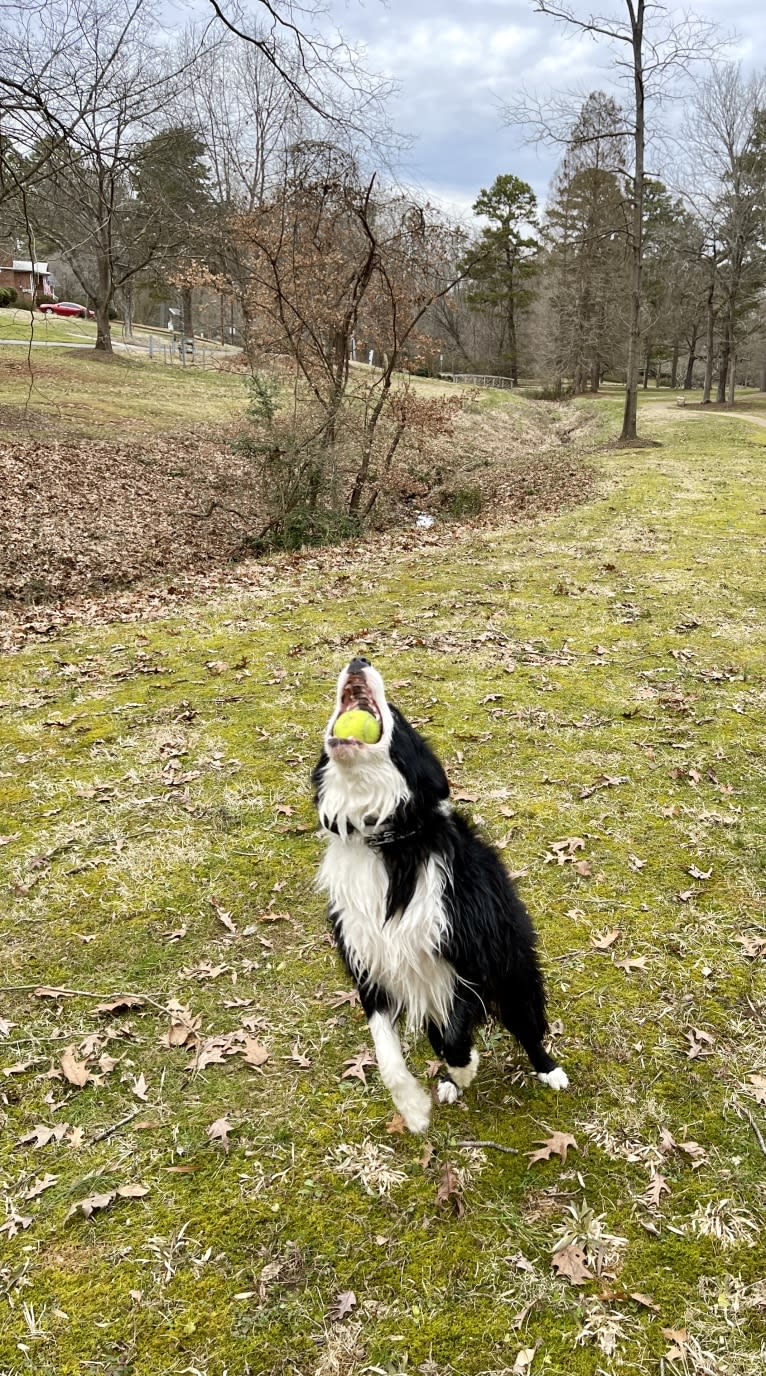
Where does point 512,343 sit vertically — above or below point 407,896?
above

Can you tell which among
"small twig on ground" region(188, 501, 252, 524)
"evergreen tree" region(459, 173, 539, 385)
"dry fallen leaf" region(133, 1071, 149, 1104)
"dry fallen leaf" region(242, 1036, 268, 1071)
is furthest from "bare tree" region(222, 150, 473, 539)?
"evergreen tree" region(459, 173, 539, 385)

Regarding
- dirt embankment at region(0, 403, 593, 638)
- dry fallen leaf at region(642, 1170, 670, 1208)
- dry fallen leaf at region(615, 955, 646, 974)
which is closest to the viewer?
dry fallen leaf at region(642, 1170, 670, 1208)

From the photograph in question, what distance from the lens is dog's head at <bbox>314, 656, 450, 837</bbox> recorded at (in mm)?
2234

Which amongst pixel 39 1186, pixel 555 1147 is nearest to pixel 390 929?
pixel 555 1147

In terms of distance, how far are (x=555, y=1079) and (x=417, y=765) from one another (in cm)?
141

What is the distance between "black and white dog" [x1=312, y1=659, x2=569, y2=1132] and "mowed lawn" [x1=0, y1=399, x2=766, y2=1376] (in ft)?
1.43

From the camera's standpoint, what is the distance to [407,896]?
7.77 feet

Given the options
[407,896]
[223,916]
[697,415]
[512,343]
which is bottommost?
[223,916]

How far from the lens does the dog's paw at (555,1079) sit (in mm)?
2830

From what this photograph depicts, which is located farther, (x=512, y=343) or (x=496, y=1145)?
(x=512, y=343)

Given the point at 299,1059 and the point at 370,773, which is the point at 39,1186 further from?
the point at 370,773

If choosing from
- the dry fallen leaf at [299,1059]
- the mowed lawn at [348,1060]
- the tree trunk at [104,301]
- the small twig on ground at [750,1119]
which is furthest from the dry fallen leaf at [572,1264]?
the tree trunk at [104,301]

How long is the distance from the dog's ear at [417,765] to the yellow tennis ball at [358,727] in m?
0.10

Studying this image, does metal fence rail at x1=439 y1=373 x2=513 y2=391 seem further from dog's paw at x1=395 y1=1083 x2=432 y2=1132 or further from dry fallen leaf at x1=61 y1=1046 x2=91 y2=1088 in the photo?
dog's paw at x1=395 y1=1083 x2=432 y2=1132
